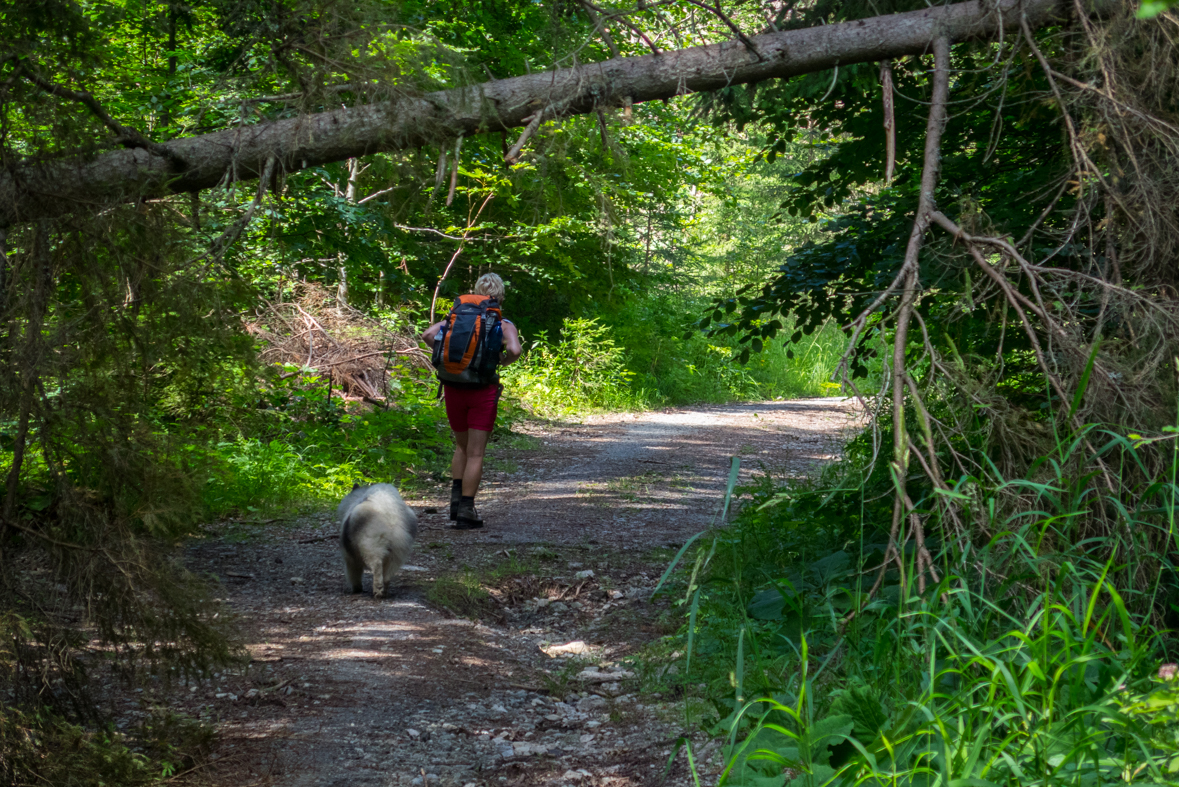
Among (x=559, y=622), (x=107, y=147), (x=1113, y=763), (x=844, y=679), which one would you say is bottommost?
(x=559, y=622)

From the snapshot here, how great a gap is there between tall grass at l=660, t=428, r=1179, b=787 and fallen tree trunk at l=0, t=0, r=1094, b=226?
210 cm

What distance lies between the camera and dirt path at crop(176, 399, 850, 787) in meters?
3.69

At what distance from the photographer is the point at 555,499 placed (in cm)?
903

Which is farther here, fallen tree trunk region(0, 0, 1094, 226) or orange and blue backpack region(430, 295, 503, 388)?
orange and blue backpack region(430, 295, 503, 388)

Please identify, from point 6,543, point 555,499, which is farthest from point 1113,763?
point 555,499

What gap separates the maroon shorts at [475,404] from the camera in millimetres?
7480

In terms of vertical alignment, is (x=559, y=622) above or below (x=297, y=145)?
below

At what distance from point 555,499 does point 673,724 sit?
5183mm

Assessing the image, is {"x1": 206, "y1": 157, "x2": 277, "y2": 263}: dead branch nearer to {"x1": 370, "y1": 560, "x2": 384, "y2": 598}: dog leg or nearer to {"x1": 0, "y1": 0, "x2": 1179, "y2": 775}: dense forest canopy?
{"x1": 0, "y1": 0, "x2": 1179, "y2": 775}: dense forest canopy

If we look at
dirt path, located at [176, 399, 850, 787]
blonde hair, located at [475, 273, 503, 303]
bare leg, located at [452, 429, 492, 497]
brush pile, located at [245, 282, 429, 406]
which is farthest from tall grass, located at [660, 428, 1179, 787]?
brush pile, located at [245, 282, 429, 406]

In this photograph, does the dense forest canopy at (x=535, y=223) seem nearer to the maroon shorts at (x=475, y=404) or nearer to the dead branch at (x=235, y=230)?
the dead branch at (x=235, y=230)

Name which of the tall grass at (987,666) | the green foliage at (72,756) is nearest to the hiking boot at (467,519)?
the tall grass at (987,666)

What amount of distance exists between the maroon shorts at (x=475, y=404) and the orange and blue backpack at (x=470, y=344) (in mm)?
110

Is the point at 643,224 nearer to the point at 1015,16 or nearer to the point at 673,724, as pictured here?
the point at 1015,16
